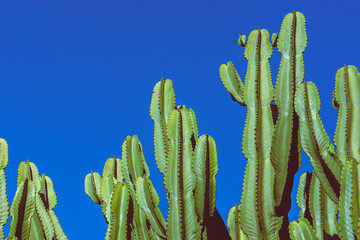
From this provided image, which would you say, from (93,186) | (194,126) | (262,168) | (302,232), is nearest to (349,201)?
(302,232)

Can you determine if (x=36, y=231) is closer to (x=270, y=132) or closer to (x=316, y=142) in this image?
(x=270, y=132)

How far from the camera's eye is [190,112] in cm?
460

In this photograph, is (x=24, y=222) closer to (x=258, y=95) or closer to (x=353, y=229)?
(x=258, y=95)

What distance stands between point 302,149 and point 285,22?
119 cm

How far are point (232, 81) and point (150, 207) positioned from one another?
1.47m

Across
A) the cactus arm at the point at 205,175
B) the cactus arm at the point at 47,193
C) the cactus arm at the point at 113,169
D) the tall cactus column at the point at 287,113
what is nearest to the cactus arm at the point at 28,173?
the cactus arm at the point at 47,193

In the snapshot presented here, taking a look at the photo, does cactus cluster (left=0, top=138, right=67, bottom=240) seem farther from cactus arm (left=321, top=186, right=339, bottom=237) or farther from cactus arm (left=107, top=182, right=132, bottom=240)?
cactus arm (left=321, top=186, right=339, bottom=237)

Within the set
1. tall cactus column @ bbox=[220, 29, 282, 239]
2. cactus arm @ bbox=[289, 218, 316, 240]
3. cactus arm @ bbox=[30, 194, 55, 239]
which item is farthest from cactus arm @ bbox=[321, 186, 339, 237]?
cactus arm @ bbox=[30, 194, 55, 239]

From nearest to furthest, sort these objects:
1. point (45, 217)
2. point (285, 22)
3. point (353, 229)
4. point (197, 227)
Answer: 1. point (353, 229)
2. point (197, 227)
3. point (285, 22)
4. point (45, 217)

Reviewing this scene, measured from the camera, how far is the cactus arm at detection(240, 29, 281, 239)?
12.9ft

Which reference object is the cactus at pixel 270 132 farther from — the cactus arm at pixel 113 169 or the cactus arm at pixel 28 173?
the cactus arm at pixel 28 173

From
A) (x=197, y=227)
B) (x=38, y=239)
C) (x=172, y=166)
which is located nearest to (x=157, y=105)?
(x=172, y=166)

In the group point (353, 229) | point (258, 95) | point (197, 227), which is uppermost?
point (258, 95)

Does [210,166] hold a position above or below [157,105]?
below
